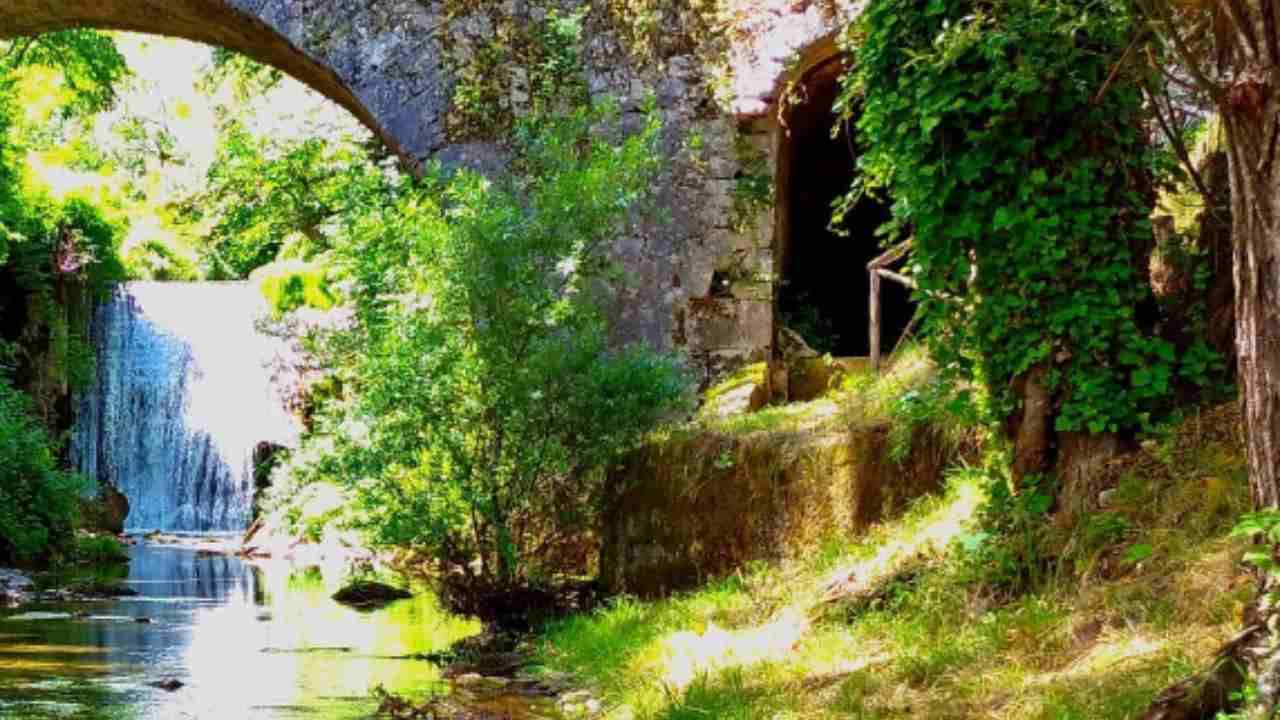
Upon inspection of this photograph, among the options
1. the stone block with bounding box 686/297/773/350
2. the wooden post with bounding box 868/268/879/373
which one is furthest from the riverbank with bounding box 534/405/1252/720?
the stone block with bounding box 686/297/773/350

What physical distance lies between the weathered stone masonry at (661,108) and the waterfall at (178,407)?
645cm

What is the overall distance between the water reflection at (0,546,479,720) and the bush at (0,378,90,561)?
1.16m

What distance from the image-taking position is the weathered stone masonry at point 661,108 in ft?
34.3

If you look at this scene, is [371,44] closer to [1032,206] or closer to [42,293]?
[1032,206]

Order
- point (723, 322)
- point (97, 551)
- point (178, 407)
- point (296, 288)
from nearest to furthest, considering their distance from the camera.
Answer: point (723, 322)
point (97, 551)
point (296, 288)
point (178, 407)

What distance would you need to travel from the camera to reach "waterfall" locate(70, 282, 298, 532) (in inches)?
650

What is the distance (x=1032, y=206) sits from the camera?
567 centimetres

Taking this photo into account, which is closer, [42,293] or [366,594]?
[366,594]

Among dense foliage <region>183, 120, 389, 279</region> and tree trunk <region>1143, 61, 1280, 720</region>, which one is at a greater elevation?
dense foliage <region>183, 120, 389, 279</region>

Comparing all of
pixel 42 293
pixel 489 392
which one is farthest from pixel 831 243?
pixel 489 392

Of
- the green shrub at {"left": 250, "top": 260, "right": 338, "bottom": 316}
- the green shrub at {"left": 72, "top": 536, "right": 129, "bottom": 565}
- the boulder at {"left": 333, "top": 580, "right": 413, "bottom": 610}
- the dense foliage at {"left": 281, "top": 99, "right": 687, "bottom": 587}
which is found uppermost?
the green shrub at {"left": 250, "top": 260, "right": 338, "bottom": 316}

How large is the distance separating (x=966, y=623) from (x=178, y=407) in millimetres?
13221

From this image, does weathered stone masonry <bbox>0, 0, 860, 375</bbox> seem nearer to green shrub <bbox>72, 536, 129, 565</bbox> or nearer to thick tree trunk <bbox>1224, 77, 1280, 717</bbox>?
green shrub <bbox>72, 536, 129, 565</bbox>


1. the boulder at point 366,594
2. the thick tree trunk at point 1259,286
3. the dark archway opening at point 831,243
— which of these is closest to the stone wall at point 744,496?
the boulder at point 366,594
